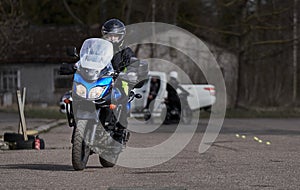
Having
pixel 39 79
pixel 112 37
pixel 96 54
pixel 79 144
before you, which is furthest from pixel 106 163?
pixel 39 79

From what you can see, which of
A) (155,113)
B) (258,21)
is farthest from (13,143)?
(258,21)

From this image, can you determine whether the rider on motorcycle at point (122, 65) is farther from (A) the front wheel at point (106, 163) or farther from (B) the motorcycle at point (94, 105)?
(A) the front wheel at point (106, 163)

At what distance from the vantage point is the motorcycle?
9.98m

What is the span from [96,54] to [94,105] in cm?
69

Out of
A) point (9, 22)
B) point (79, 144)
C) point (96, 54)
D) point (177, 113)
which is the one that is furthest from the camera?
point (9, 22)

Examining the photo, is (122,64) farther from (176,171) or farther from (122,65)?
(176,171)

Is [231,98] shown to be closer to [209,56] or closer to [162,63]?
[209,56]

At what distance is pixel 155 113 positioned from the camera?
1023 inches

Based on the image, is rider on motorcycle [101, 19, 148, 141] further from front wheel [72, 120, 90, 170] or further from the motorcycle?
front wheel [72, 120, 90, 170]

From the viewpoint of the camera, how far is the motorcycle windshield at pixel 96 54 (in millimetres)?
10166

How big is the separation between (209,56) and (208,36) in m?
4.70

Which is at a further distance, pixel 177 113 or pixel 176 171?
pixel 177 113

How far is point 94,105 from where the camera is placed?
1008 centimetres

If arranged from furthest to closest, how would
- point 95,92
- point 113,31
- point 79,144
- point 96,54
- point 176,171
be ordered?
point 113,31
point 96,54
point 176,171
point 95,92
point 79,144
